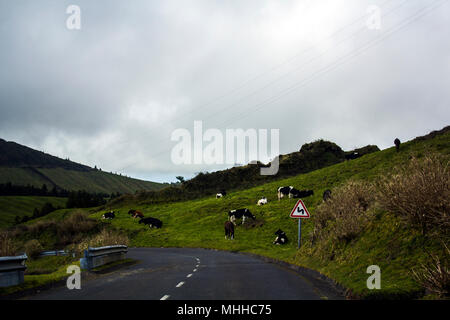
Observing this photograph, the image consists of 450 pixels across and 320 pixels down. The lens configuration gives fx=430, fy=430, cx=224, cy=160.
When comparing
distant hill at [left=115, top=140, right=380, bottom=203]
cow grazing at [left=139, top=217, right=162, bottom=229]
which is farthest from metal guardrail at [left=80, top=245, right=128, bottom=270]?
distant hill at [left=115, top=140, right=380, bottom=203]

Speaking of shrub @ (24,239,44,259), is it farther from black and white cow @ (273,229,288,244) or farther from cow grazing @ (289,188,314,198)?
cow grazing @ (289,188,314,198)

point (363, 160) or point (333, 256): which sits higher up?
point (363, 160)

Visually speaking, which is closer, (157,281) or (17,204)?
(157,281)

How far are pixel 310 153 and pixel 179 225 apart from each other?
63664mm

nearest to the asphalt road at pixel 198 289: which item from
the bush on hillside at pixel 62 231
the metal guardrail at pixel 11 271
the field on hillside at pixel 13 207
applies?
the metal guardrail at pixel 11 271

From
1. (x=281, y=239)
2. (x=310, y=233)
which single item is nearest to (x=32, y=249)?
(x=281, y=239)

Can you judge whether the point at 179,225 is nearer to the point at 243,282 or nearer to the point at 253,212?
the point at 253,212

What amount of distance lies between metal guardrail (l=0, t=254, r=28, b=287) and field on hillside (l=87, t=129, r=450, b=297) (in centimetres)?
985

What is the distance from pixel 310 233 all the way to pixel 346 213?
4.26 m

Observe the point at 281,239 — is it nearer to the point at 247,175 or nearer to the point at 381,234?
the point at 381,234

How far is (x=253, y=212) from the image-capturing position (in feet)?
172

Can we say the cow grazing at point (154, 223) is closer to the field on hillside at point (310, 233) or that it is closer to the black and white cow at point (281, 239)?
the field on hillside at point (310, 233)

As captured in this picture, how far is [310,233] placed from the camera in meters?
23.9
